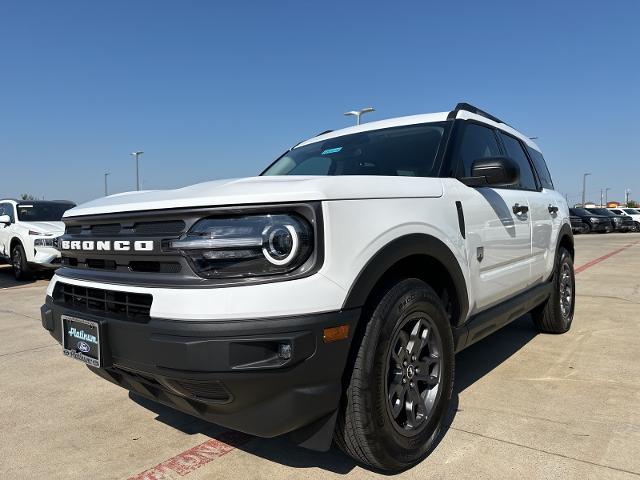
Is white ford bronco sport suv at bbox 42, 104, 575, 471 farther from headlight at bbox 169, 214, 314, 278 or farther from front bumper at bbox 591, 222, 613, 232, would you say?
front bumper at bbox 591, 222, 613, 232

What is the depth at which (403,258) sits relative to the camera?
2.30m

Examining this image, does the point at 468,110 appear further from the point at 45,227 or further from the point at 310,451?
the point at 45,227

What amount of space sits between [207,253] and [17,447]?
177 cm

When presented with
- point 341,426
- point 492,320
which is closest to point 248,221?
point 341,426

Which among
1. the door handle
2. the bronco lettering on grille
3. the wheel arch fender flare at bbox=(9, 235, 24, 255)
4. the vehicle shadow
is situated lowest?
the vehicle shadow

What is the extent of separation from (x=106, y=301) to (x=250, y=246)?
2.56 feet

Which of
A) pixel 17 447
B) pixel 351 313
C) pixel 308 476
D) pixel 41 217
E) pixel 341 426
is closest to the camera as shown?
pixel 351 313

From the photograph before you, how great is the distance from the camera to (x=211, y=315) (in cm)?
178

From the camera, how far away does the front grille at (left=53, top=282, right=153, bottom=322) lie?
2.00 meters

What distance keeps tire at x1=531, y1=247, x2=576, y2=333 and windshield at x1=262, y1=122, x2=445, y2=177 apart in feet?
7.51

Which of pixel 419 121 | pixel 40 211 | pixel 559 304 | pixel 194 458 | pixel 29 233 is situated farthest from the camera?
pixel 40 211

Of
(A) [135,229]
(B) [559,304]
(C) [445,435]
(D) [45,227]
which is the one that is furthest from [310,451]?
(D) [45,227]

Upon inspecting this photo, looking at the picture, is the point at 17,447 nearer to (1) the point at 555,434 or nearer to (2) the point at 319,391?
(2) the point at 319,391

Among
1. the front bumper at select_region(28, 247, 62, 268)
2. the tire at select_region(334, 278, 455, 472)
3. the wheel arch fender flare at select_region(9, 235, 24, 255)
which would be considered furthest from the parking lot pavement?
the wheel arch fender flare at select_region(9, 235, 24, 255)
